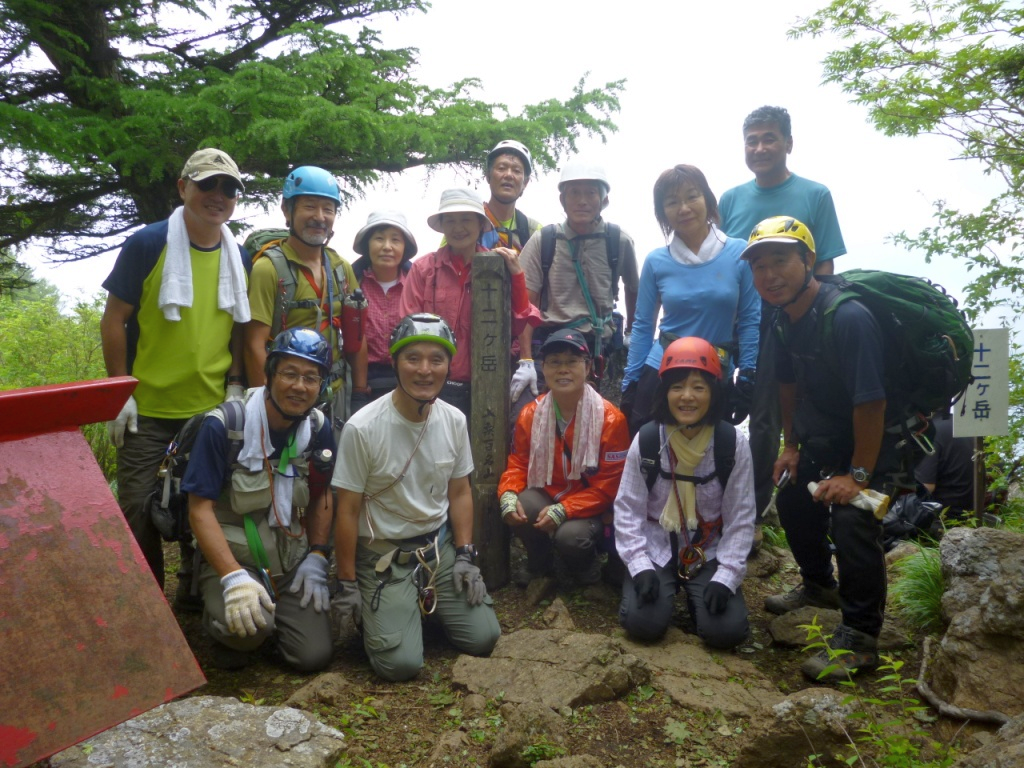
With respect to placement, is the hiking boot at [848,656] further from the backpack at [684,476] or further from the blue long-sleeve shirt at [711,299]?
the blue long-sleeve shirt at [711,299]

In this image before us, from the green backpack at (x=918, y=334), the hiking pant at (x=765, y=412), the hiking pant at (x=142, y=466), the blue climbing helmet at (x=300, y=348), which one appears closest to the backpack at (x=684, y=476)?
the hiking pant at (x=765, y=412)

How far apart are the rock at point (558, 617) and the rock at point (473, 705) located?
0.83 meters

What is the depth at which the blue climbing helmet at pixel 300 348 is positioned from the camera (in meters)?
3.91

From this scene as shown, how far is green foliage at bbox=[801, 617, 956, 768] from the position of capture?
2381 mm

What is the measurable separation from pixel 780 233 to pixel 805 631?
7.40 feet

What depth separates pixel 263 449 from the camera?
13.2ft

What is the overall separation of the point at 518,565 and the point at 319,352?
229 centimetres

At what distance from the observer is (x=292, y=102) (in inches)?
277

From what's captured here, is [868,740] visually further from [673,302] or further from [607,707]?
[673,302]

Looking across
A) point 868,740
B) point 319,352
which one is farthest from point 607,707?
point 319,352

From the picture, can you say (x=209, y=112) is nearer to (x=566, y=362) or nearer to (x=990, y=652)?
(x=566, y=362)

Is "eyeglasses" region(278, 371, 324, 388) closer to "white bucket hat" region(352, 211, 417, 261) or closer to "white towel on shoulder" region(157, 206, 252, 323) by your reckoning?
"white towel on shoulder" region(157, 206, 252, 323)

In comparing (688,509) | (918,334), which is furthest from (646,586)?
(918,334)

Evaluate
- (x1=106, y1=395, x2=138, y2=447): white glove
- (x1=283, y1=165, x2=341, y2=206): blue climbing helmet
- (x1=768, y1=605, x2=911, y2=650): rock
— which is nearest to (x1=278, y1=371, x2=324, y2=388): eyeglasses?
(x1=106, y1=395, x2=138, y2=447): white glove
